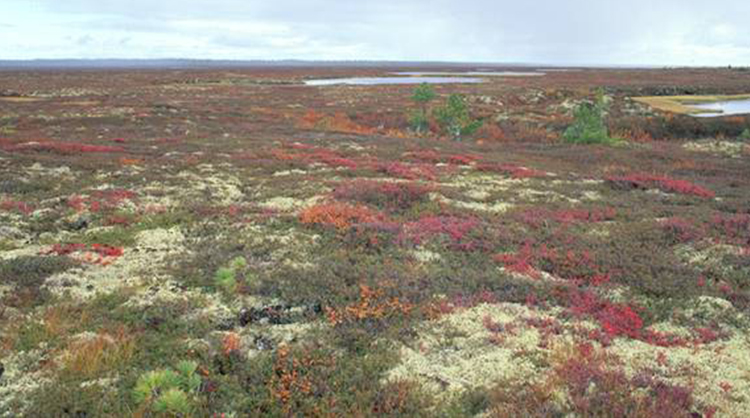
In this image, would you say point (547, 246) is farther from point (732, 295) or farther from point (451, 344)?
point (451, 344)

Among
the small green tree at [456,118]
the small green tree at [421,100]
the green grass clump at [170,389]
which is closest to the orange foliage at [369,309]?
the green grass clump at [170,389]

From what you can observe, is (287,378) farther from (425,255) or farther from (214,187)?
(214,187)

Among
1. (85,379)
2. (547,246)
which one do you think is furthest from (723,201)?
(85,379)

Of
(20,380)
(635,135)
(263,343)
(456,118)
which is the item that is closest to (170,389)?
(263,343)

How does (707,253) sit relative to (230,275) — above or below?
below

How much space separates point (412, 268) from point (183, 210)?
402 inches

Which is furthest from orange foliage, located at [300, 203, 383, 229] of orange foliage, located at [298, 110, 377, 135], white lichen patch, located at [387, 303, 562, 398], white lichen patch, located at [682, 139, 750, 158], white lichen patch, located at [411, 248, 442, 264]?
Result: orange foliage, located at [298, 110, 377, 135]

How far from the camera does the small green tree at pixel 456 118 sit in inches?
2160

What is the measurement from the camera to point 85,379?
28.2ft

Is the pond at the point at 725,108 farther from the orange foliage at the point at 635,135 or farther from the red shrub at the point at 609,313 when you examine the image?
the red shrub at the point at 609,313

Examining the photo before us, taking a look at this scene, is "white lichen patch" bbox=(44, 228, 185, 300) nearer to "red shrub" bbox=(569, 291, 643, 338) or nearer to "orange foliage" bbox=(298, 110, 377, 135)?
"red shrub" bbox=(569, 291, 643, 338)

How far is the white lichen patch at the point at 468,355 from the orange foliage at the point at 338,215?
745 cm

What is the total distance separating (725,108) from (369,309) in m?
80.6

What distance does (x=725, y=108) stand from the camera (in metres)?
73.0
